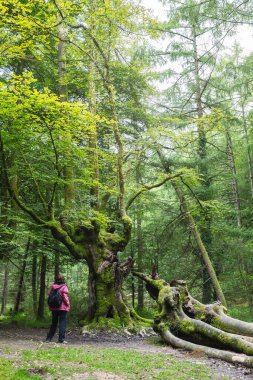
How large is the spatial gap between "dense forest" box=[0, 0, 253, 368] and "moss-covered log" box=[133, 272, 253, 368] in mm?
1894

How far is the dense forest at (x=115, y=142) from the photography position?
9.72m

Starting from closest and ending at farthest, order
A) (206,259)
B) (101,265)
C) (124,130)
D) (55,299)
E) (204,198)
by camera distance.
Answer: (55,299)
(101,265)
(206,259)
(124,130)
(204,198)

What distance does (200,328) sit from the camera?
8.12 m

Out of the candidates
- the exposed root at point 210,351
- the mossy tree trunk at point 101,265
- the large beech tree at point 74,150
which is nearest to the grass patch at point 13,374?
the exposed root at point 210,351

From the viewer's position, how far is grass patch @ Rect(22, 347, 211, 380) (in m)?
5.36

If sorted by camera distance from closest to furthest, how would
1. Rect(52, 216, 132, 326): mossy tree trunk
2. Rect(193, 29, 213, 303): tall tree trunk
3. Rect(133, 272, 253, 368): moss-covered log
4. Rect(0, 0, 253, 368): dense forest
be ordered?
Rect(133, 272, 253, 368): moss-covered log
Rect(0, 0, 253, 368): dense forest
Rect(52, 216, 132, 326): mossy tree trunk
Rect(193, 29, 213, 303): tall tree trunk

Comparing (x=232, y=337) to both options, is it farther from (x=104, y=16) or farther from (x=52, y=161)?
(x=104, y=16)

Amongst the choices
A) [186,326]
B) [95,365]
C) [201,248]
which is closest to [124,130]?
[201,248]

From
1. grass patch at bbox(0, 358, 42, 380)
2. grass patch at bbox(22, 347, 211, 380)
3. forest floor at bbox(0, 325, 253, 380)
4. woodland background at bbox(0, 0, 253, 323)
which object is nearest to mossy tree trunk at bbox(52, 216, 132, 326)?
woodland background at bbox(0, 0, 253, 323)

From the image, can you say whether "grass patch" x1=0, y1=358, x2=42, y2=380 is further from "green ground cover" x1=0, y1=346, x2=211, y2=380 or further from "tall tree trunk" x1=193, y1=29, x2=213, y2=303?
"tall tree trunk" x1=193, y1=29, x2=213, y2=303

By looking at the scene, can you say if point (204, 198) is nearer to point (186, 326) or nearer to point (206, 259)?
point (206, 259)

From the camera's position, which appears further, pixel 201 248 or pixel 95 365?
pixel 201 248

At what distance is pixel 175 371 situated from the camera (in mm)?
5578

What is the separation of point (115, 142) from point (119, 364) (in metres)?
8.61
